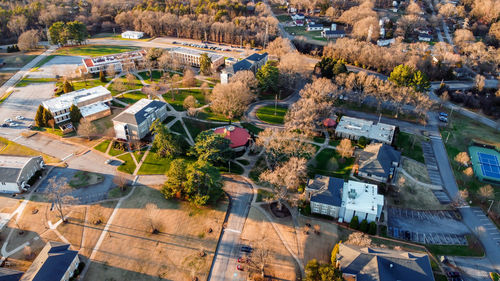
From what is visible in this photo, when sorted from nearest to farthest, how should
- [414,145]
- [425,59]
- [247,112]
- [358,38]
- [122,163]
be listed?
[122,163] < [414,145] < [247,112] < [425,59] < [358,38]

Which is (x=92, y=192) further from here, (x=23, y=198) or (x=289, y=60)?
(x=289, y=60)

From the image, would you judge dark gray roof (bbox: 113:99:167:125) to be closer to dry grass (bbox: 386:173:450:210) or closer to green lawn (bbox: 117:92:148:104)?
green lawn (bbox: 117:92:148:104)

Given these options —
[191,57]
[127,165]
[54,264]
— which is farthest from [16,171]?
[191,57]

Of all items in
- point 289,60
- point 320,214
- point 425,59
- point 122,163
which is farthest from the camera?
point 425,59

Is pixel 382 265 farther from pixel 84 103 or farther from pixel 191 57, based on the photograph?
pixel 191 57

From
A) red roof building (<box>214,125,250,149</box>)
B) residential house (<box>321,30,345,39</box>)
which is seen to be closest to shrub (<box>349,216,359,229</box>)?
red roof building (<box>214,125,250,149</box>)

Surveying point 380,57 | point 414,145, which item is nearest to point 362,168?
point 414,145

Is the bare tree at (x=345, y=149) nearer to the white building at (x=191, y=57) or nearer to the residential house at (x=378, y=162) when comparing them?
the residential house at (x=378, y=162)
